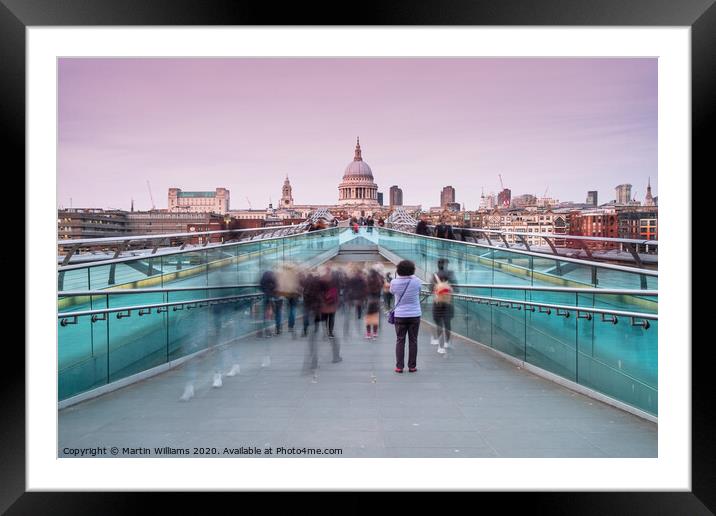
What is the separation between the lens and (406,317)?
6574 mm

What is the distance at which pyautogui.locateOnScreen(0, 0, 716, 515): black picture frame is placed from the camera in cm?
432

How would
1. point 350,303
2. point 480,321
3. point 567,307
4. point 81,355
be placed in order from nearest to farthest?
1. point 81,355
2. point 567,307
3. point 480,321
4. point 350,303

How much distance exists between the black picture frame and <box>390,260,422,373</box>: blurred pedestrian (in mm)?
2426

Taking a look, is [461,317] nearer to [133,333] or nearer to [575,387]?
[575,387]

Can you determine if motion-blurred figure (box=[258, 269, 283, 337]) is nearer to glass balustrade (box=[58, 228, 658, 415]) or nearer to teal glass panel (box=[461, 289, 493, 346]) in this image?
glass balustrade (box=[58, 228, 658, 415])

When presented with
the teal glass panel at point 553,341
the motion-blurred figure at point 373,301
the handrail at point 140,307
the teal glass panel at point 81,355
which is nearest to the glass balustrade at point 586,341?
the teal glass panel at point 553,341

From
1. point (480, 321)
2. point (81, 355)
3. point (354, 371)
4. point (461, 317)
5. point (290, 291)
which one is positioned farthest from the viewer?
point (290, 291)

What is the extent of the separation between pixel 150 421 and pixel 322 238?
49.5 feet

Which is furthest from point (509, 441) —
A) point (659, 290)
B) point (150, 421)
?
point (150, 421)

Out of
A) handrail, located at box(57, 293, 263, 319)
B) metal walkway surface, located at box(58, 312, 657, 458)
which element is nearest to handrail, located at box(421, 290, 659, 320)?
metal walkway surface, located at box(58, 312, 657, 458)

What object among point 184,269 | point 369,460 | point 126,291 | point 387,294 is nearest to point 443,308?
point 387,294
